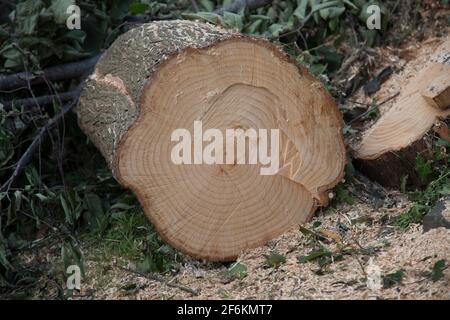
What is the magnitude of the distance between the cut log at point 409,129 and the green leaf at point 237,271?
81cm

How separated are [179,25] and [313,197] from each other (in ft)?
3.20

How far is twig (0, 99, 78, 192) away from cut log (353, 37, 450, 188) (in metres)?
1.51

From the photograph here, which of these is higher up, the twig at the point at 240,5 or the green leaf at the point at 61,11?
the green leaf at the point at 61,11

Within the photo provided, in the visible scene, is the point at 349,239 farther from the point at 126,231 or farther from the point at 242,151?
the point at 126,231

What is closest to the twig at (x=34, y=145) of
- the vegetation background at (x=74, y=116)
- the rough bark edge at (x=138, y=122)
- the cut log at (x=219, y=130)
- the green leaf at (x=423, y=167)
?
the vegetation background at (x=74, y=116)

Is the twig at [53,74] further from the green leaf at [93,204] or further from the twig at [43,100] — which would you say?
the green leaf at [93,204]

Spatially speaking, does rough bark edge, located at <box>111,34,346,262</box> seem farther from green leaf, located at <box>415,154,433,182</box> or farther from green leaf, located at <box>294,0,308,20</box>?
green leaf, located at <box>294,0,308,20</box>

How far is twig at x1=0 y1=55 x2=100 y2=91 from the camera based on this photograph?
3.96 metres

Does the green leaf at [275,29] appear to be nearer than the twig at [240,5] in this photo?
Yes

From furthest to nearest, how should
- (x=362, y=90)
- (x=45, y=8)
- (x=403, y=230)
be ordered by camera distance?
(x=362, y=90) → (x=45, y=8) → (x=403, y=230)

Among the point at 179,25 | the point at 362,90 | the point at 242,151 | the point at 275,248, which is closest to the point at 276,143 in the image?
the point at 242,151

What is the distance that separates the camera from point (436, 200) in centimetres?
330

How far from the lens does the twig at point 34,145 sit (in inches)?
146

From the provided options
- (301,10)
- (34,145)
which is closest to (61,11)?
(34,145)
